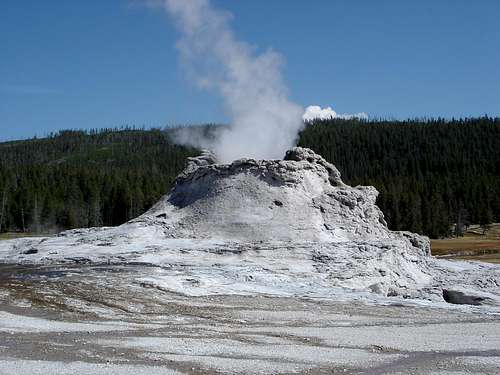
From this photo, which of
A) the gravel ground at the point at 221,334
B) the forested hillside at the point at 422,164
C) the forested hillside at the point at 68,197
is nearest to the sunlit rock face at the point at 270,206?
the gravel ground at the point at 221,334

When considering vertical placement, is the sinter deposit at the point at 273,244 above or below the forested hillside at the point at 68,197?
below

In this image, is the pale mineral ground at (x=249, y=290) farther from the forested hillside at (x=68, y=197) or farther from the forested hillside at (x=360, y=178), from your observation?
the forested hillside at (x=360, y=178)

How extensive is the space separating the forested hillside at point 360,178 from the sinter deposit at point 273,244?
4746cm

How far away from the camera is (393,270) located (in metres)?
27.3

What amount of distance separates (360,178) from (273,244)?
102 metres

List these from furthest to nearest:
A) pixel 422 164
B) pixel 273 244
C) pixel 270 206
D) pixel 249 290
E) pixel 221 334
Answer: pixel 422 164
pixel 270 206
pixel 273 244
pixel 249 290
pixel 221 334

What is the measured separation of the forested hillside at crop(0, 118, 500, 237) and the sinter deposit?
47463mm

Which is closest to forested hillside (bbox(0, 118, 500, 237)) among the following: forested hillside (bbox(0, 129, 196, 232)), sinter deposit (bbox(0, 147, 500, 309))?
forested hillside (bbox(0, 129, 196, 232))

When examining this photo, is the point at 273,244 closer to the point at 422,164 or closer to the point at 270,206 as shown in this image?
the point at 270,206

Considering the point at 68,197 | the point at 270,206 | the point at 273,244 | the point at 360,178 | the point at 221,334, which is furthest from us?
Result: the point at 360,178

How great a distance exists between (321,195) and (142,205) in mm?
55222

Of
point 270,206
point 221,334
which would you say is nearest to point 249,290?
point 221,334

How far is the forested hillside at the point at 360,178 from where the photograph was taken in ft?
273

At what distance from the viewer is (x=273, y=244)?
28.8 m
